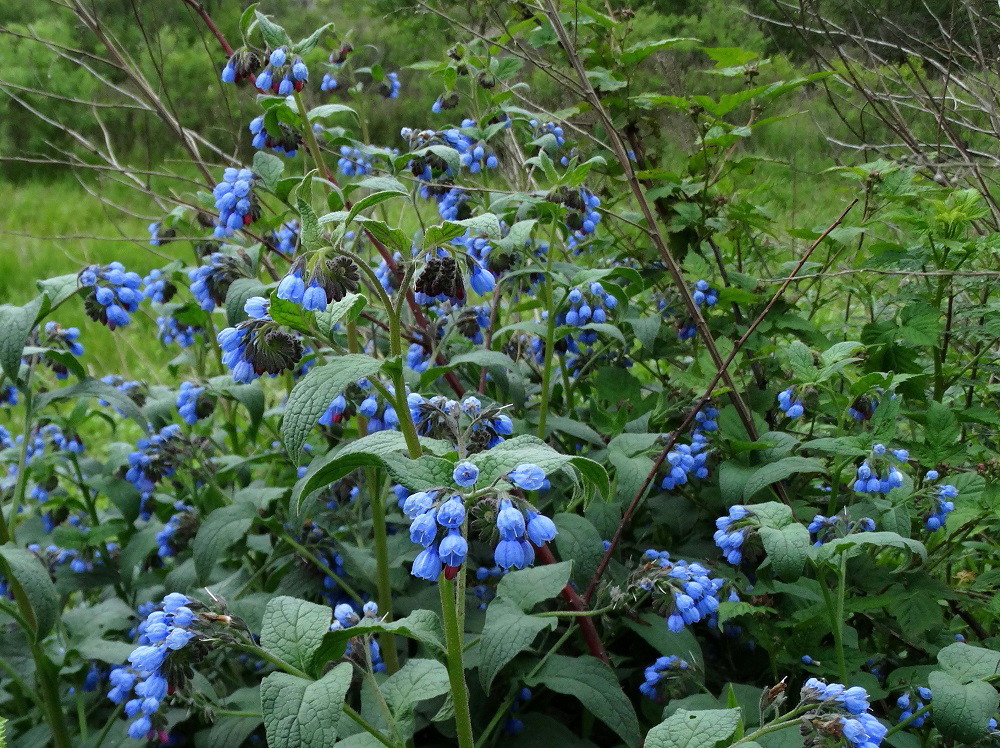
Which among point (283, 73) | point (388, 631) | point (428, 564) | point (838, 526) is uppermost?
point (283, 73)

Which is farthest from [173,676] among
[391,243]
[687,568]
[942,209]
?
[942,209]

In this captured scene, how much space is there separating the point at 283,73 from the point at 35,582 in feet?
3.89

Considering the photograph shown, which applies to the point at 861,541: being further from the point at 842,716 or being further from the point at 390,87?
the point at 390,87

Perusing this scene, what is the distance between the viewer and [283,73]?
2.06 m

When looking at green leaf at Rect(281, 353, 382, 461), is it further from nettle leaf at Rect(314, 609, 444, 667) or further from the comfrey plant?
nettle leaf at Rect(314, 609, 444, 667)

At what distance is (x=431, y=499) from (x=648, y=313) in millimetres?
1586

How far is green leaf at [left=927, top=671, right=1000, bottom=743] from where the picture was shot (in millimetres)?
1461

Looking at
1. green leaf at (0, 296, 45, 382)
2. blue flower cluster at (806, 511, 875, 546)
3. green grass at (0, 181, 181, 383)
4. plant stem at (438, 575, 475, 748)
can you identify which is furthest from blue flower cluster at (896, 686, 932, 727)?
green grass at (0, 181, 181, 383)

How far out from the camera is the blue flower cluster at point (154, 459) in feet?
7.84

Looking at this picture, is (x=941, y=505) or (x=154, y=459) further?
(x=154, y=459)

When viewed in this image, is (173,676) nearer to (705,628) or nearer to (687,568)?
(687,568)

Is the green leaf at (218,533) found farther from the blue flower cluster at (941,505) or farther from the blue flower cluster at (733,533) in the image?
the blue flower cluster at (941,505)

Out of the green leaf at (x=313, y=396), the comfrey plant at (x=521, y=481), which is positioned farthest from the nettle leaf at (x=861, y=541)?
the green leaf at (x=313, y=396)

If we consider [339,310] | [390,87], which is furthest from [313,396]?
[390,87]
